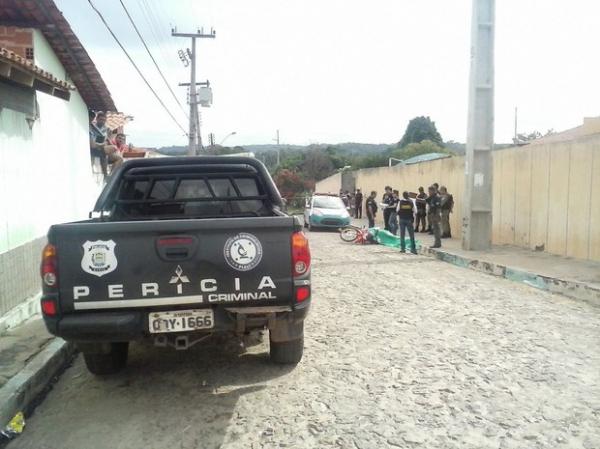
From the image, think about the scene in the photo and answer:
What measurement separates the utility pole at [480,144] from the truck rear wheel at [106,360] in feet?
32.7

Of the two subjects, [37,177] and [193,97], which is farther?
[193,97]

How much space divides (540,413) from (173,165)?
397cm

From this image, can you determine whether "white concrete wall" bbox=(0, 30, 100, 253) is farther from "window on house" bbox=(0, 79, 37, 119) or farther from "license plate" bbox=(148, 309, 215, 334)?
"license plate" bbox=(148, 309, 215, 334)

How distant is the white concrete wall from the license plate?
3220mm

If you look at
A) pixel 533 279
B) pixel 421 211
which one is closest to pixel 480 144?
pixel 533 279

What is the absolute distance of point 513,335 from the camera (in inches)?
223

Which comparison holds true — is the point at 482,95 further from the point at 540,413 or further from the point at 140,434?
the point at 140,434

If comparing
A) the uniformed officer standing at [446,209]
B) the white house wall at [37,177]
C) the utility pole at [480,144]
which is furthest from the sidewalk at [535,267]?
the white house wall at [37,177]

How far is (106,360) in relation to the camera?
4602 mm

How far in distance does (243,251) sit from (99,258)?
3.17 ft

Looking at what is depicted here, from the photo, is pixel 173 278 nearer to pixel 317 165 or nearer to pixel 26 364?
pixel 26 364

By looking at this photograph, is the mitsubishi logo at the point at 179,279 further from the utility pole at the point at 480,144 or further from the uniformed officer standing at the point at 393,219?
the uniformed officer standing at the point at 393,219

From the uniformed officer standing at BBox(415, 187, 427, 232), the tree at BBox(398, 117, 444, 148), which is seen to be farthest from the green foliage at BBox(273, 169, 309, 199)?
the uniformed officer standing at BBox(415, 187, 427, 232)

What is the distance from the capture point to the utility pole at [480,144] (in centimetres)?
1298
